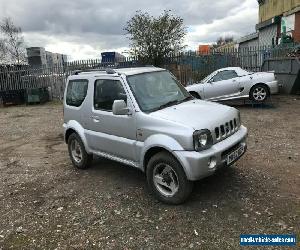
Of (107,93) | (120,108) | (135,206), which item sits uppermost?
(107,93)

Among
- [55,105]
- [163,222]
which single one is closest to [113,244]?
[163,222]

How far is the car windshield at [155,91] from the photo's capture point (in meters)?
5.26

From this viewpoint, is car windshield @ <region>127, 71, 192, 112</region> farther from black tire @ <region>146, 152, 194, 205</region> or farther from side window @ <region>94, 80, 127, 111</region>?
black tire @ <region>146, 152, 194, 205</region>

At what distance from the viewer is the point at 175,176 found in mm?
4781

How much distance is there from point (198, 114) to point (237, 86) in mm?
8217

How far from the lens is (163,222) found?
448cm

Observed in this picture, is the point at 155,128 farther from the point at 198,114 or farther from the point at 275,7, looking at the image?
the point at 275,7

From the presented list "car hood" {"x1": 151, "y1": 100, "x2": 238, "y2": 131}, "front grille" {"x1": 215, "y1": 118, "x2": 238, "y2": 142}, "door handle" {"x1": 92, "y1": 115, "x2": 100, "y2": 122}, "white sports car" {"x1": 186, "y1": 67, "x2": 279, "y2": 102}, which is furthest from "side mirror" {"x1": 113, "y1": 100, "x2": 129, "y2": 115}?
"white sports car" {"x1": 186, "y1": 67, "x2": 279, "y2": 102}

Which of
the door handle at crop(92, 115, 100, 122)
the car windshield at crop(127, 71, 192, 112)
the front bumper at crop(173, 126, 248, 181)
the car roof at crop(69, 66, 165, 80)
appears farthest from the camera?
the door handle at crop(92, 115, 100, 122)

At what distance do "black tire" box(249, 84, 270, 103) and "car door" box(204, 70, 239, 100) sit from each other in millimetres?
574

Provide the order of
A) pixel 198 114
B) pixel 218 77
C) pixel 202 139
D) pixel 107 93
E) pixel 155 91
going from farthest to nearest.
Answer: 1. pixel 218 77
2. pixel 107 93
3. pixel 155 91
4. pixel 198 114
5. pixel 202 139

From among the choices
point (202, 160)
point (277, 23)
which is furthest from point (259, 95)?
point (277, 23)

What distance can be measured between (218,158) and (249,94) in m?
8.59

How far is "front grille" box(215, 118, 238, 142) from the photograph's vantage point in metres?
4.78
